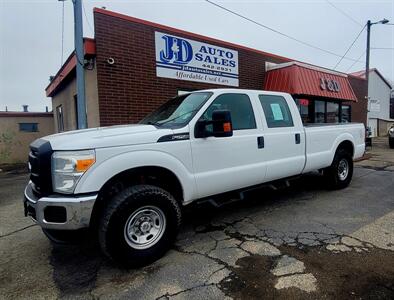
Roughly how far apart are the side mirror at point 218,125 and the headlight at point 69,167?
136 centimetres

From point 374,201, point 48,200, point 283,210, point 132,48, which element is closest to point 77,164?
point 48,200

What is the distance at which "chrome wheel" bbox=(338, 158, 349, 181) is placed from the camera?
6.49 meters

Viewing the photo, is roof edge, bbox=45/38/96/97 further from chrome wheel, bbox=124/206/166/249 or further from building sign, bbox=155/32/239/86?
chrome wheel, bbox=124/206/166/249

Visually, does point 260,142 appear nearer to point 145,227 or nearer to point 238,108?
point 238,108

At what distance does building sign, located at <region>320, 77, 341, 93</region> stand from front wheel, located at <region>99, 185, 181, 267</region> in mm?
11003

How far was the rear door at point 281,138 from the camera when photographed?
4.76 metres

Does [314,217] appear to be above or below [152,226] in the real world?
below

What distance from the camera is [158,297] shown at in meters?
2.80

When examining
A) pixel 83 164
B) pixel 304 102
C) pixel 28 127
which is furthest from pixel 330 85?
pixel 28 127

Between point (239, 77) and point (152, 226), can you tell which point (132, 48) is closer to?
point (239, 77)

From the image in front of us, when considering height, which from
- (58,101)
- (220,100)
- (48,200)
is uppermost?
(58,101)

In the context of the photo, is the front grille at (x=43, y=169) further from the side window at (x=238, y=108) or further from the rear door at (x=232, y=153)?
the side window at (x=238, y=108)

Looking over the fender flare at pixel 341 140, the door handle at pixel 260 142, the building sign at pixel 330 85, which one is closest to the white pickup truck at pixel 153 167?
the door handle at pixel 260 142

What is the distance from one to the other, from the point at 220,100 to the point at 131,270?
248cm
